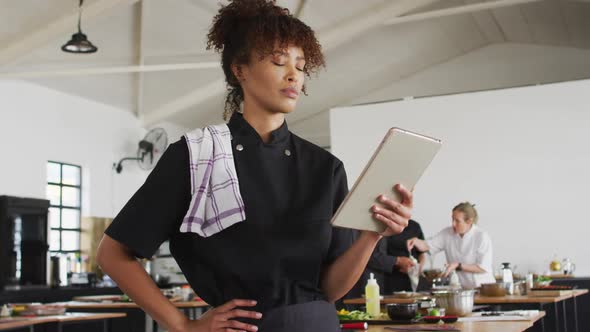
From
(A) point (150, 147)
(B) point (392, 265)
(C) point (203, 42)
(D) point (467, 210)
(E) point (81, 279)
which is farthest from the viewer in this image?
(A) point (150, 147)

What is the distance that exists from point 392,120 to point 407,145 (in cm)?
767

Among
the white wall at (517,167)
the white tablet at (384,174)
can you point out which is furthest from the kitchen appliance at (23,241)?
the white tablet at (384,174)

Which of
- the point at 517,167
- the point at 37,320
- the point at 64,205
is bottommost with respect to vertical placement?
the point at 37,320

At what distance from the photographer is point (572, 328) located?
7.16m

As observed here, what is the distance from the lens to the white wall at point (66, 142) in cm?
844

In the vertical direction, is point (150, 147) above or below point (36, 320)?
above

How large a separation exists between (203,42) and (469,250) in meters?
4.91

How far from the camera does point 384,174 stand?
1130 mm

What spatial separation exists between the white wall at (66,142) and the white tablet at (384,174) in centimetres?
774

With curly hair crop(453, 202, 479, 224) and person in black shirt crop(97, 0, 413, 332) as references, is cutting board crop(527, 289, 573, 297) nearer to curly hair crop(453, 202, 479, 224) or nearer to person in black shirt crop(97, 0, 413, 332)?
→ curly hair crop(453, 202, 479, 224)

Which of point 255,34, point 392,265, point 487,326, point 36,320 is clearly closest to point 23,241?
point 36,320

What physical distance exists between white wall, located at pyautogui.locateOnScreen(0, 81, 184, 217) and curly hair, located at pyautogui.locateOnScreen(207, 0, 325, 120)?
295 inches

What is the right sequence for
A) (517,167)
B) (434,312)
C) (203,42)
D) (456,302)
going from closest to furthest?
(434,312), (456,302), (517,167), (203,42)

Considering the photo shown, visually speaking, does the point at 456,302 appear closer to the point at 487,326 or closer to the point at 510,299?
the point at 487,326
